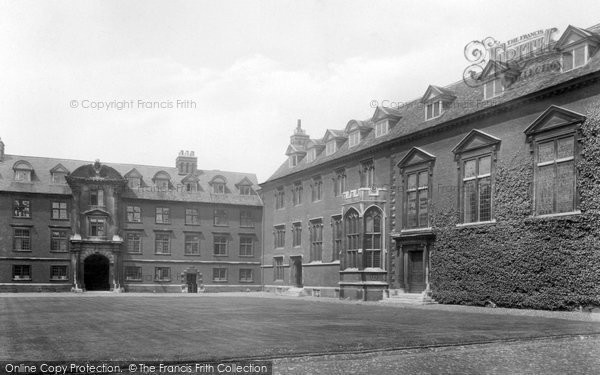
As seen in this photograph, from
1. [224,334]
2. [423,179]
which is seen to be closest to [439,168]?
[423,179]

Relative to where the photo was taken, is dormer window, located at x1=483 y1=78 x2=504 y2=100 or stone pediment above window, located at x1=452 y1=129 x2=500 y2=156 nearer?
stone pediment above window, located at x1=452 y1=129 x2=500 y2=156

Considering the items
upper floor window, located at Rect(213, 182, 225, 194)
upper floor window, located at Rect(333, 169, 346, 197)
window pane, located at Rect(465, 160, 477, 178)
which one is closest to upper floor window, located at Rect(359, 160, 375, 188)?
upper floor window, located at Rect(333, 169, 346, 197)

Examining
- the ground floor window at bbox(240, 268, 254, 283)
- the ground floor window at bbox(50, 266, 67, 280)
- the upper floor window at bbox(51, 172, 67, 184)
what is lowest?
the ground floor window at bbox(240, 268, 254, 283)

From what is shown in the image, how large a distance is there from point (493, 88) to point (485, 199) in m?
5.28

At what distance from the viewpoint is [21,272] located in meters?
50.2

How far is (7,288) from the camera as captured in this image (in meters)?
49.4

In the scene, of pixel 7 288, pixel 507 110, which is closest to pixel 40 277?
pixel 7 288

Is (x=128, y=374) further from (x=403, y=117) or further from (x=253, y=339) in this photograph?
(x=403, y=117)

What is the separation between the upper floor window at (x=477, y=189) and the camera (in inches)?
1083

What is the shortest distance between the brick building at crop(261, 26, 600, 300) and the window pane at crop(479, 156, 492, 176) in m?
0.05

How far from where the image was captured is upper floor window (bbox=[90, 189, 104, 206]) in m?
52.4

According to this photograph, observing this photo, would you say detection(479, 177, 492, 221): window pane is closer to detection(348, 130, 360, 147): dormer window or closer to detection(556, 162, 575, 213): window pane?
detection(556, 162, 575, 213): window pane

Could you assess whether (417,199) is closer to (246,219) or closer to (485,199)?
(485,199)

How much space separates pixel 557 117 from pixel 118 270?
39.9m
